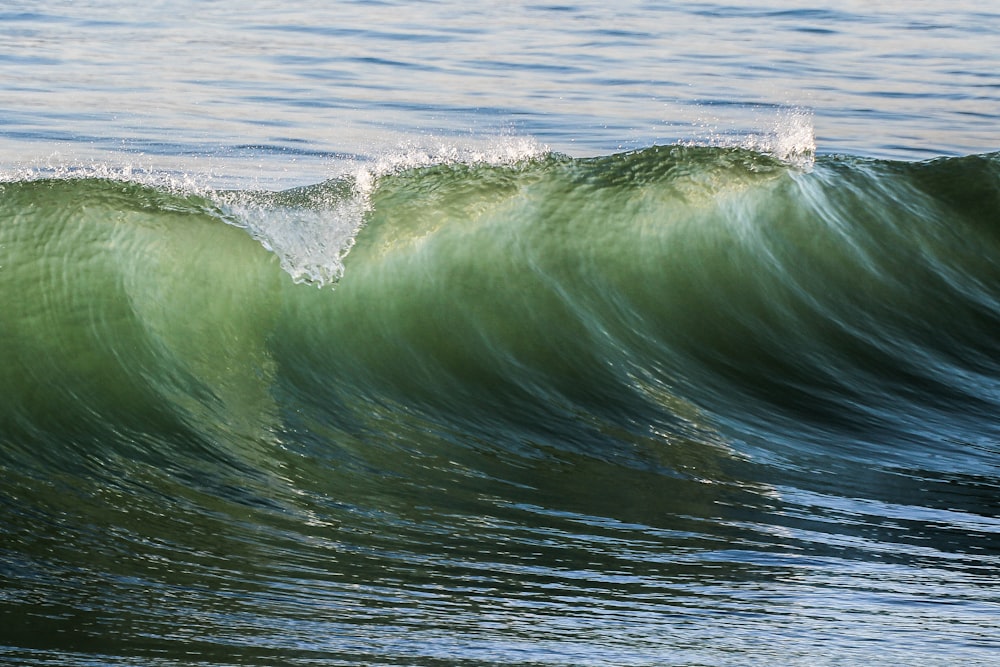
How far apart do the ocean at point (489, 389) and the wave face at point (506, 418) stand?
0.02 meters

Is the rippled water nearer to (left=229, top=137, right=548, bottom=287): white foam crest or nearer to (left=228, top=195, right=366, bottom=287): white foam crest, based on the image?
(left=229, top=137, right=548, bottom=287): white foam crest

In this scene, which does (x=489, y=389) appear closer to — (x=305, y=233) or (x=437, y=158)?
(x=305, y=233)

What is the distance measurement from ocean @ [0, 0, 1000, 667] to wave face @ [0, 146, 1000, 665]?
0.02 meters

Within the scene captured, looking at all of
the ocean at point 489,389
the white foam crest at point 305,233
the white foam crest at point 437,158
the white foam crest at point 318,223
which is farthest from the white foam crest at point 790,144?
the white foam crest at point 305,233

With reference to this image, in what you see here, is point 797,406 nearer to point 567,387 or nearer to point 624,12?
point 567,387

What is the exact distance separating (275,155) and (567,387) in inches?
140

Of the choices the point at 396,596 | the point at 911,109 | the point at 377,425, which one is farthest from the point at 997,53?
the point at 396,596

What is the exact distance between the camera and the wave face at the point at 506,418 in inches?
128

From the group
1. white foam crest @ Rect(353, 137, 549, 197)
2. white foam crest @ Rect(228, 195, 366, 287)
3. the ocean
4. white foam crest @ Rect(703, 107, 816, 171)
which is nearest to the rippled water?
the ocean

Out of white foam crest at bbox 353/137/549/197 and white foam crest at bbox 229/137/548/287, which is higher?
white foam crest at bbox 353/137/549/197

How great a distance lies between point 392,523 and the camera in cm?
400

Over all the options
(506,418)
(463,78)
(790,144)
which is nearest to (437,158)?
(506,418)

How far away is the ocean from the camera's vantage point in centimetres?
327

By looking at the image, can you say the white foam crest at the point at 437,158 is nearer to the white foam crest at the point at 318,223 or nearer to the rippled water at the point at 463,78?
the white foam crest at the point at 318,223
